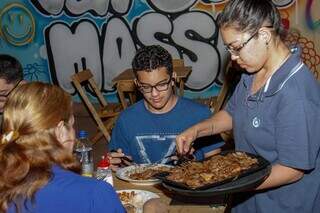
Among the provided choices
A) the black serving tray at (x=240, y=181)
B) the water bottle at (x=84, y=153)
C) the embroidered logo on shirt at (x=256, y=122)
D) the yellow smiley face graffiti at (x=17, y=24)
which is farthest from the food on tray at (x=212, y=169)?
the yellow smiley face graffiti at (x=17, y=24)

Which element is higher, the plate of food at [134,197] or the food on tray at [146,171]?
the food on tray at [146,171]

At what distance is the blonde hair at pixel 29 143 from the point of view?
1609mm

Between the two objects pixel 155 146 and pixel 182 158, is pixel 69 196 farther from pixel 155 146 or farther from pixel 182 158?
pixel 155 146

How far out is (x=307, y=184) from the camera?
88.0 inches

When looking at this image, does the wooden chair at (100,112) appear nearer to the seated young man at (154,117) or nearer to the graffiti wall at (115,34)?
the graffiti wall at (115,34)

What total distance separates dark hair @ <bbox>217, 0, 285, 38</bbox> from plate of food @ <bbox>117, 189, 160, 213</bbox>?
3.30 ft

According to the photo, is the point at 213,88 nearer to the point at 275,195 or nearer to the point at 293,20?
the point at 293,20

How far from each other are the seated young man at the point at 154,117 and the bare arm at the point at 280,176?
38.3 inches

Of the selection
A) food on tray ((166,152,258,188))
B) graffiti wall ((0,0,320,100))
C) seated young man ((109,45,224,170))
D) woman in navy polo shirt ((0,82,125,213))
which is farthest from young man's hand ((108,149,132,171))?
graffiti wall ((0,0,320,100))

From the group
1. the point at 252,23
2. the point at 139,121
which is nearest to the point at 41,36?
the point at 139,121

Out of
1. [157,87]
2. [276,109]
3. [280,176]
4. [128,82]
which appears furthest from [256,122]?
[128,82]

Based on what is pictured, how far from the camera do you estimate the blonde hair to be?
1609 mm

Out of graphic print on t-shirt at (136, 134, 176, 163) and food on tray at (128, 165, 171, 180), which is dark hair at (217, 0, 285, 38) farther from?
graphic print on t-shirt at (136, 134, 176, 163)

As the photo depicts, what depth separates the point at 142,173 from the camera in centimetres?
279
